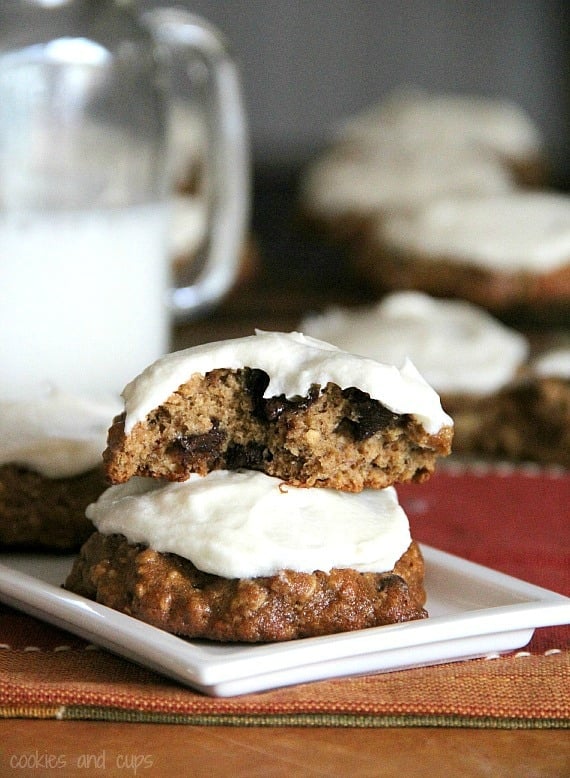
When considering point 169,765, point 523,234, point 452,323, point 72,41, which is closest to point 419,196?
point 523,234

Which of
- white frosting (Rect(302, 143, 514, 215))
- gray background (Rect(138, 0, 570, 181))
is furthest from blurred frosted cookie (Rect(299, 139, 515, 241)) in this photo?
gray background (Rect(138, 0, 570, 181))

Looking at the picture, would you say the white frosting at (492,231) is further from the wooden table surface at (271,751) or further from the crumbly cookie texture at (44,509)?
the wooden table surface at (271,751)

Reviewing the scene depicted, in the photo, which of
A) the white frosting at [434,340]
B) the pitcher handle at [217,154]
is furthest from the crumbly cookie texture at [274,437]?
the pitcher handle at [217,154]

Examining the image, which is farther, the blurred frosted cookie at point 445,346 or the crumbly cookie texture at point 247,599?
the blurred frosted cookie at point 445,346

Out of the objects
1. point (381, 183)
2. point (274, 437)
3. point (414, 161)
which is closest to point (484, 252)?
point (381, 183)

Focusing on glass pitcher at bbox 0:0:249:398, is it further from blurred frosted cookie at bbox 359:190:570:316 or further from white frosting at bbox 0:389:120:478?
blurred frosted cookie at bbox 359:190:570:316

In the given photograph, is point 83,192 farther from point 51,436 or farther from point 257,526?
point 257,526
